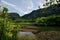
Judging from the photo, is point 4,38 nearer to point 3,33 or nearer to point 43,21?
point 3,33

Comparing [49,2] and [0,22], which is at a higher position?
[49,2]

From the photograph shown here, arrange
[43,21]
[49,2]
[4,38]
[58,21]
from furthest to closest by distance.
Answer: [43,21] → [58,21] → [49,2] → [4,38]

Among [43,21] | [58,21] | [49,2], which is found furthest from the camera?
[43,21]

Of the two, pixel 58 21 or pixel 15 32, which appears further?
pixel 58 21

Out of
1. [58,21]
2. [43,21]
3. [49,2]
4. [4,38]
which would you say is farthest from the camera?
[43,21]

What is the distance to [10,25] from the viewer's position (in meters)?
8.85

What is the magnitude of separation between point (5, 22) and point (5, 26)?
0.58 feet

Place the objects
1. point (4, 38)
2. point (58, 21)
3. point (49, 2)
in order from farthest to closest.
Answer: point (58, 21) < point (49, 2) < point (4, 38)

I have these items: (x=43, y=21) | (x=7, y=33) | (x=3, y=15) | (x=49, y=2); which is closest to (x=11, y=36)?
(x=7, y=33)

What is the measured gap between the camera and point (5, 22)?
8.91m

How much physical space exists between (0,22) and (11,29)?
520 mm

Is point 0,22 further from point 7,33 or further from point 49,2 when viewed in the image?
point 49,2

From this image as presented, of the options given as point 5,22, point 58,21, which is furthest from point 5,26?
point 58,21

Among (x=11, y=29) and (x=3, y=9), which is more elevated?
(x=3, y=9)
